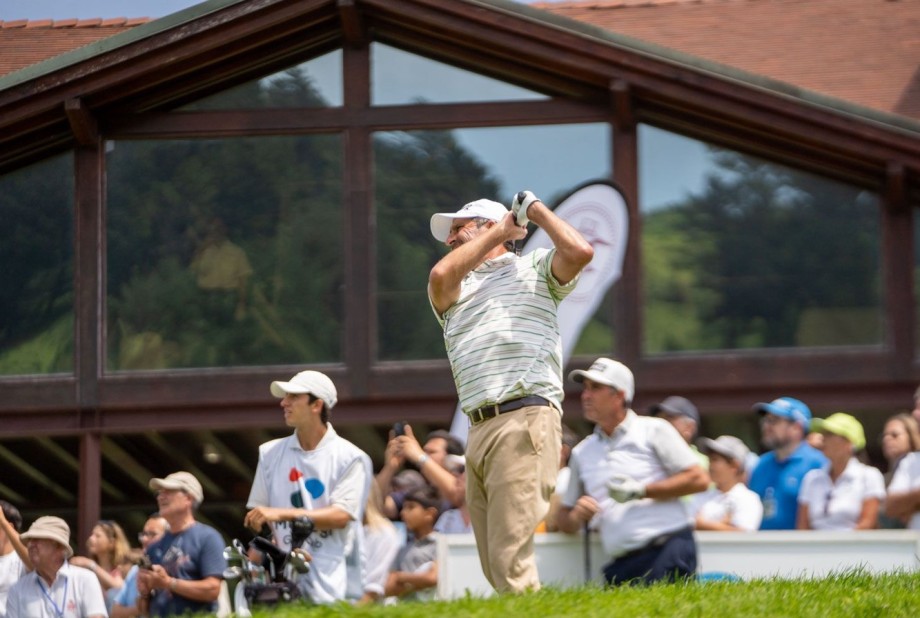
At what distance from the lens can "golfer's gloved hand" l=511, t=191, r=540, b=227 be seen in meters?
6.65

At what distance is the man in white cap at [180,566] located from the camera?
8969 millimetres

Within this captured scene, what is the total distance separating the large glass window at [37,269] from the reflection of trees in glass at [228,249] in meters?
0.38

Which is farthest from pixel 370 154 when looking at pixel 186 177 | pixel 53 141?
pixel 53 141

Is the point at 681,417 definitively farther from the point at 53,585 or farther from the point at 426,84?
the point at 426,84

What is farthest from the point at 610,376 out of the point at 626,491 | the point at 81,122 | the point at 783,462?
the point at 81,122

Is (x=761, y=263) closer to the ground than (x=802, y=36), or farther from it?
closer to the ground

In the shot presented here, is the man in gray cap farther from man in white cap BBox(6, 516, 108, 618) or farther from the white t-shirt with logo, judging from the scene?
man in white cap BBox(6, 516, 108, 618)

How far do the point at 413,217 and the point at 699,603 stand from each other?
7.25 metres

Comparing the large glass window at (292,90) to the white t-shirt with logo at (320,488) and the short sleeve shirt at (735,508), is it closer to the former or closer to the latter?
the short sleeve shirt at (735,508)

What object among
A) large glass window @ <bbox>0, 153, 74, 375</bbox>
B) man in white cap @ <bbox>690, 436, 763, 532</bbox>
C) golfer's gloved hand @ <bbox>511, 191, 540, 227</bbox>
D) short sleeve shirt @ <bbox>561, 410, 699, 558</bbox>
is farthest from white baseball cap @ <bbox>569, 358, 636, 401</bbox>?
large glass window @ <bbox>0, 153, 74, 375</bbox>

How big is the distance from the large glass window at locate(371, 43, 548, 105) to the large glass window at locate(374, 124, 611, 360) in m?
0.30

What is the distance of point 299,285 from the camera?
13.6 meters

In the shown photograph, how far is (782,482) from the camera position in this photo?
31.8 ft

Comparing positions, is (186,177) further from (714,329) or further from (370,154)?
(714,329)
